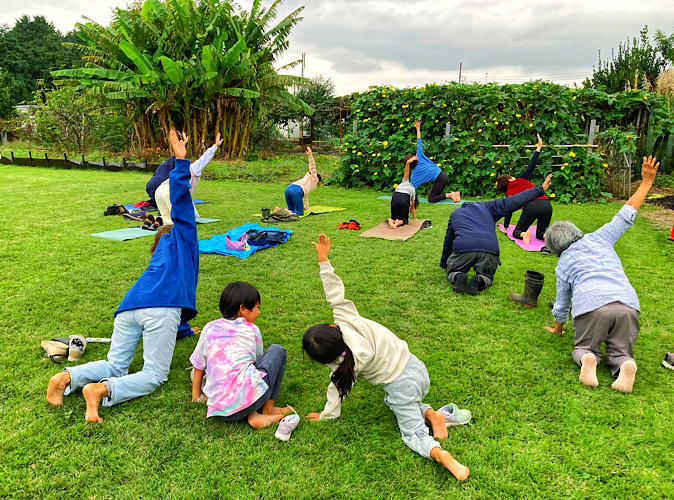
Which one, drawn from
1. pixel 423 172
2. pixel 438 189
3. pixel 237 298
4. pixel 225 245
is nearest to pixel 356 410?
pixel 237 298

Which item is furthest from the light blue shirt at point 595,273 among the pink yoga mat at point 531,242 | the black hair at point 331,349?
the pink yoga mat at point 531,242

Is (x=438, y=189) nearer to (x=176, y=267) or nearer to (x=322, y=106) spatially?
(x=176, y=267)

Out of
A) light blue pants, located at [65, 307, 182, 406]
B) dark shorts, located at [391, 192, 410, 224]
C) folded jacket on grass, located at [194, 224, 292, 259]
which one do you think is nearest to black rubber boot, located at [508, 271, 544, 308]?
light blue pants, located at [65, 307, 182, 406]

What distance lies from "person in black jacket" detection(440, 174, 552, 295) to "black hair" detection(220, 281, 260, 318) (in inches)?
111

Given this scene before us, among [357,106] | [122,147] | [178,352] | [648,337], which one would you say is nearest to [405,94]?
[357,106]

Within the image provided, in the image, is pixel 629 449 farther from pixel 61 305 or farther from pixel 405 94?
pixel 405 94

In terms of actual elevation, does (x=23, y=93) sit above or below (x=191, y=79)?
above

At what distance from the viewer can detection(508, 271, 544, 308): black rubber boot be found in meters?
4.22

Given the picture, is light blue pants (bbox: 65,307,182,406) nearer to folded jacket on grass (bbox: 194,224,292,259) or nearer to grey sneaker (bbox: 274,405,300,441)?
grey sneaker (bbox: 274,405,300,441)

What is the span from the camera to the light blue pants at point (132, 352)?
2717 mm

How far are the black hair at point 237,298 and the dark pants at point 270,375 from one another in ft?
1.18

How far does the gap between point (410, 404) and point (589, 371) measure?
1467 millimetres

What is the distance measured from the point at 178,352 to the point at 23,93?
46.5 metres

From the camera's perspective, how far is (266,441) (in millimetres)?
2426
